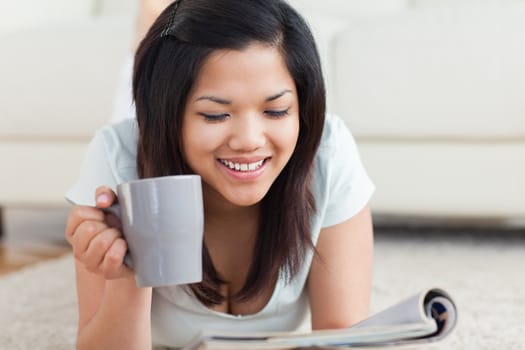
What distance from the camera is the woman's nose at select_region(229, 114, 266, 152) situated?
0.91 m

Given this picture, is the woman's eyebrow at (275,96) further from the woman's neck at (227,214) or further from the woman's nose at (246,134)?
the woman's neck at (227,214)

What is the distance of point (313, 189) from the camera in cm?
113

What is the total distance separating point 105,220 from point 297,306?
0.41 m

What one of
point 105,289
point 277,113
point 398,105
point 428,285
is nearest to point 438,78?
point 398,105

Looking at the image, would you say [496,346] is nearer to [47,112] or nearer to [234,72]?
[234,72]

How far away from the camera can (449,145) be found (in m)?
2.01

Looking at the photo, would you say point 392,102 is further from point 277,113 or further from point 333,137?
point 277,113

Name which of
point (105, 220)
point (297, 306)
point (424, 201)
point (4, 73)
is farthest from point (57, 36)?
point (105, 220)

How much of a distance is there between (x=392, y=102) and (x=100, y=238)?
4.24 feet

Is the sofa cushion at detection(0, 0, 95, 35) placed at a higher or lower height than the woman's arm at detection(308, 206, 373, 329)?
higher

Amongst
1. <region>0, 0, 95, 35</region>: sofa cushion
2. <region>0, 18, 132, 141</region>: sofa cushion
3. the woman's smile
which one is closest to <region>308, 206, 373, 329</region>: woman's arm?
the woman's smile

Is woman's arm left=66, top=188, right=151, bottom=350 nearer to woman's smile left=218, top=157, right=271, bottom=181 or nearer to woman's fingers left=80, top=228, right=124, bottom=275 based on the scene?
woman's fingers left=80, top=228, right=124, bottom=275

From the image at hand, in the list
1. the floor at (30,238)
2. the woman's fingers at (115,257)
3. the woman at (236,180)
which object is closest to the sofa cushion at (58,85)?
the floor at (30,238)

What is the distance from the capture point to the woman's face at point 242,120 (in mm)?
910
